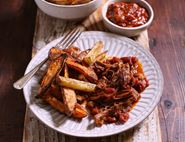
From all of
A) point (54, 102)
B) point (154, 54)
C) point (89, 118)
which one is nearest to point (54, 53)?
point (54, 102)

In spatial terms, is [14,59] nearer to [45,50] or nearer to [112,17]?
[45,50]

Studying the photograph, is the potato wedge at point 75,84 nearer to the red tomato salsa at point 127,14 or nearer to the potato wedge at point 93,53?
the potato wedge at point 93,53

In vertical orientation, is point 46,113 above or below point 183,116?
above

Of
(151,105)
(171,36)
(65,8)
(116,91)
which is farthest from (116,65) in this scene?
(171,36)

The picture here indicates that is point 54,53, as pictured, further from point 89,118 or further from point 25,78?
point 89,118

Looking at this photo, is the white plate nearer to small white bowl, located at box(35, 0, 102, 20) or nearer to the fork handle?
the fork handle

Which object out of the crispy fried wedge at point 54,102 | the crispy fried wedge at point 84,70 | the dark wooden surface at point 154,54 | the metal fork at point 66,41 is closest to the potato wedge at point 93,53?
the crispy fried wedge at point 84,70

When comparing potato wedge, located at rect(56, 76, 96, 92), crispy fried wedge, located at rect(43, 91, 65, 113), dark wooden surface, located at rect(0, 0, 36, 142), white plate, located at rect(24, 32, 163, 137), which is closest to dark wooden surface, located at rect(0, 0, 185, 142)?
dark wooden surface, located at rect(0, 0, 36, 142)
